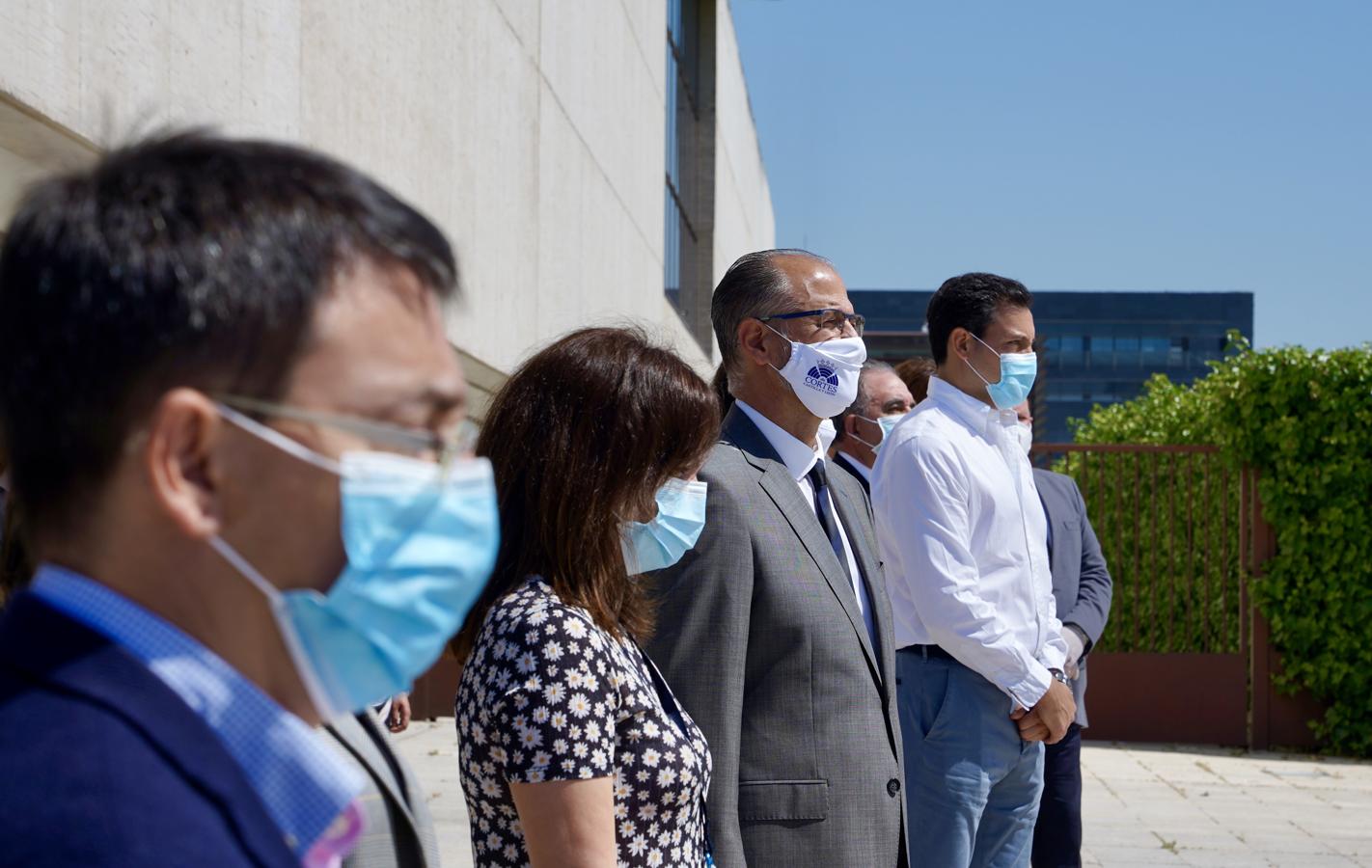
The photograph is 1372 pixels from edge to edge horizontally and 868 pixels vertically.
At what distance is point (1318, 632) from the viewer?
398 inches

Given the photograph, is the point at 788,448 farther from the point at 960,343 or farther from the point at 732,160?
the point at 732,160

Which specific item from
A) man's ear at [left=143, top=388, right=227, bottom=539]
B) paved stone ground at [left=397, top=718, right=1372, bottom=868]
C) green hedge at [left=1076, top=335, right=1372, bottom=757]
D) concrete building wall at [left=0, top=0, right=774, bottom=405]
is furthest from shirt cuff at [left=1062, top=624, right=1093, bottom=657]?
green hedge at [left=1076, top=335, right=1372, bottom=757]

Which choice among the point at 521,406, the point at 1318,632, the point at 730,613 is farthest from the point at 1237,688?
the point at 521,406

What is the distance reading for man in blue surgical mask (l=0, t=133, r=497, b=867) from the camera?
100 centimetres

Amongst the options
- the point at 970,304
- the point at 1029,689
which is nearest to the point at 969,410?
the point at 970,304

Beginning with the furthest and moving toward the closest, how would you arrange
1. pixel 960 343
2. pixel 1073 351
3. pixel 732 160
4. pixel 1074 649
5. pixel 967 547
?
pixel 1073 351 < pixel 732 160 < pixel 1074 649 < pixel 960 343 < pixel 967 547

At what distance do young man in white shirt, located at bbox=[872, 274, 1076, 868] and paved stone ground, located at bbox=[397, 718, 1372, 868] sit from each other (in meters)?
2.94

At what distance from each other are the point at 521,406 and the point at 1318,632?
30.7 ft

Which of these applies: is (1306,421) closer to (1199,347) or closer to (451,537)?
(451,537)

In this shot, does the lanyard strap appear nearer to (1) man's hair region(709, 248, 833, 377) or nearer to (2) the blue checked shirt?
(2) the blue checked shirt

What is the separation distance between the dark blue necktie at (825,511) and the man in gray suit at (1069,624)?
5.78 feet

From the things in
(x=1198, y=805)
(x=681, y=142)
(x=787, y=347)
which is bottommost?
(x=1198, y=805)

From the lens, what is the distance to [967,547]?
389 centimetres

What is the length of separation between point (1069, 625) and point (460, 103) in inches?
152
